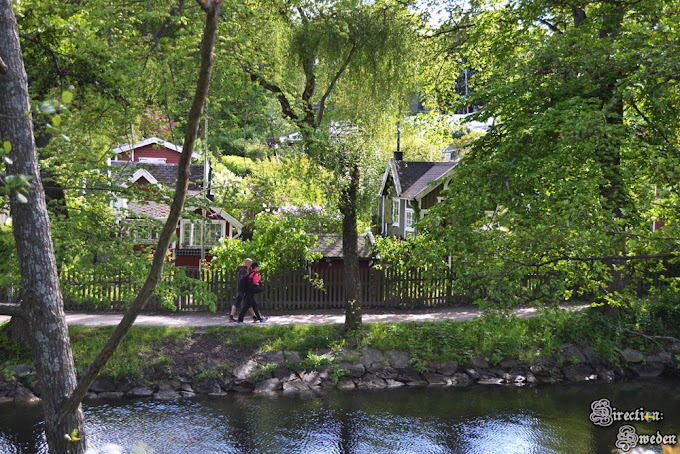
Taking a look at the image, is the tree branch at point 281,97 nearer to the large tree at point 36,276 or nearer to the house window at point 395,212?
the large tree at point 36,276

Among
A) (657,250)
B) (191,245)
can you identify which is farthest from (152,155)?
(657,250)

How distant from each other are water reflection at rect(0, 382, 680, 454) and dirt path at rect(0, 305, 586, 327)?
2.91m

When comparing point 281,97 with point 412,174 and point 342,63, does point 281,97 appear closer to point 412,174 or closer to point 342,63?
point 342,63

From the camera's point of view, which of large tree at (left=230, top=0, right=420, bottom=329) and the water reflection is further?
large tree at (left=230, top=0, right=420, bottom=329)

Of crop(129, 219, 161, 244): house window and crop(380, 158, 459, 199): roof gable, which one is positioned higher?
crop(380, 158, 459, 199): roof gable

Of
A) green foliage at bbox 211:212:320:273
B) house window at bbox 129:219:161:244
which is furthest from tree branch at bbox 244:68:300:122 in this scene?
green foliage at bbox 211:212:320:273

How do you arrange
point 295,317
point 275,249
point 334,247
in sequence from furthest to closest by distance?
point 334,247, point 275,249, point 295,317

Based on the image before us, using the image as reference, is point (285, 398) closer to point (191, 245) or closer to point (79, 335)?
point (79, 335)

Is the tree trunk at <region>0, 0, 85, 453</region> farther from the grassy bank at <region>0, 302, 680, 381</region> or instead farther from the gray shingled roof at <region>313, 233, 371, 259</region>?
the gray shingled roof at <region>313, 233, 371, 259</region>

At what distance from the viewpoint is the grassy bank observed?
50.9 feet

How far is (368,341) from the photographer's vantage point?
55.0 ft

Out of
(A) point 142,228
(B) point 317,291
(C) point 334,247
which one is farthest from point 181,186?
(C) point 334,247

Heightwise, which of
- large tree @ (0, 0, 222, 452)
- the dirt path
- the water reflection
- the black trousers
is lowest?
the water reflection

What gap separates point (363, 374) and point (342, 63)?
24.1 feet
